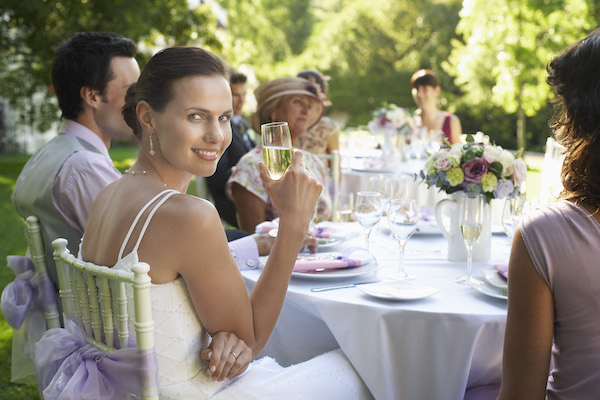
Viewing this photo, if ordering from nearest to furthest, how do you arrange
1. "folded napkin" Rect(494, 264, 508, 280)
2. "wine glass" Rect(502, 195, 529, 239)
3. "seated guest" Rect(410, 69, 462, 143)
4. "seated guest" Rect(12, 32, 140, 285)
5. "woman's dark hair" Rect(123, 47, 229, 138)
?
"woman's dark hair" Rect(123, 47, 229, 138), "folded napkin" Rect(494, 264, 508, 280), "wine glass" Rect(502, 195, 529, 239), "seated guest" Rect(12, 32, 140, 285), "seated guest" Rect(410, 69, 462, 143)

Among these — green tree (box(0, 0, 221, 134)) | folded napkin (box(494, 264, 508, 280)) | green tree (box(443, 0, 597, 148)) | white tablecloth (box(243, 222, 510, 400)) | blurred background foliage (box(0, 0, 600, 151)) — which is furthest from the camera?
green tree (box(443, 0, 597, 148))

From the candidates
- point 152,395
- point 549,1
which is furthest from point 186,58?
point 549,1

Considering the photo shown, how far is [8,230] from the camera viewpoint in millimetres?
8406

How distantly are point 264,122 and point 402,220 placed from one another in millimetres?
2234

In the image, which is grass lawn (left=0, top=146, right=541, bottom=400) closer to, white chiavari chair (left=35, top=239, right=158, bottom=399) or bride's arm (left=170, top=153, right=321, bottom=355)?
white chiavari chair (left=35, top=239, right=158, bottom=399)

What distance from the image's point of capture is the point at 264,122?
4289 millimetres

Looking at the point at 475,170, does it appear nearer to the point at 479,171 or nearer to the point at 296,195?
the point at 479,171

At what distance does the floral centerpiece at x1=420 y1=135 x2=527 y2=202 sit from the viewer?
7.96ft

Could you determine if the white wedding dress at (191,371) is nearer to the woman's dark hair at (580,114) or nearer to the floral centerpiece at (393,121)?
the woman's dark hair at (580,114)

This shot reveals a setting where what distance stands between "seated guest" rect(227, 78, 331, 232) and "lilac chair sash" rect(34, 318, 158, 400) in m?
2.07

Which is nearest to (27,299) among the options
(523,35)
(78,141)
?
(78,141)

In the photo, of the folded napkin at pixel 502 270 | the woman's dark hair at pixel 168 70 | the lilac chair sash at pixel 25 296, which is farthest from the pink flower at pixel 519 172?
the lilac chair sash at pixel 25 296

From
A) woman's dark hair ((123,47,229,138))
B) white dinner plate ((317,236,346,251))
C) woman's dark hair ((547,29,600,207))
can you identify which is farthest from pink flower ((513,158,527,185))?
woman's dark hair ((123,47,229,138))

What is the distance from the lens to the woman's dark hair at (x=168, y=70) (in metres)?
1.73
